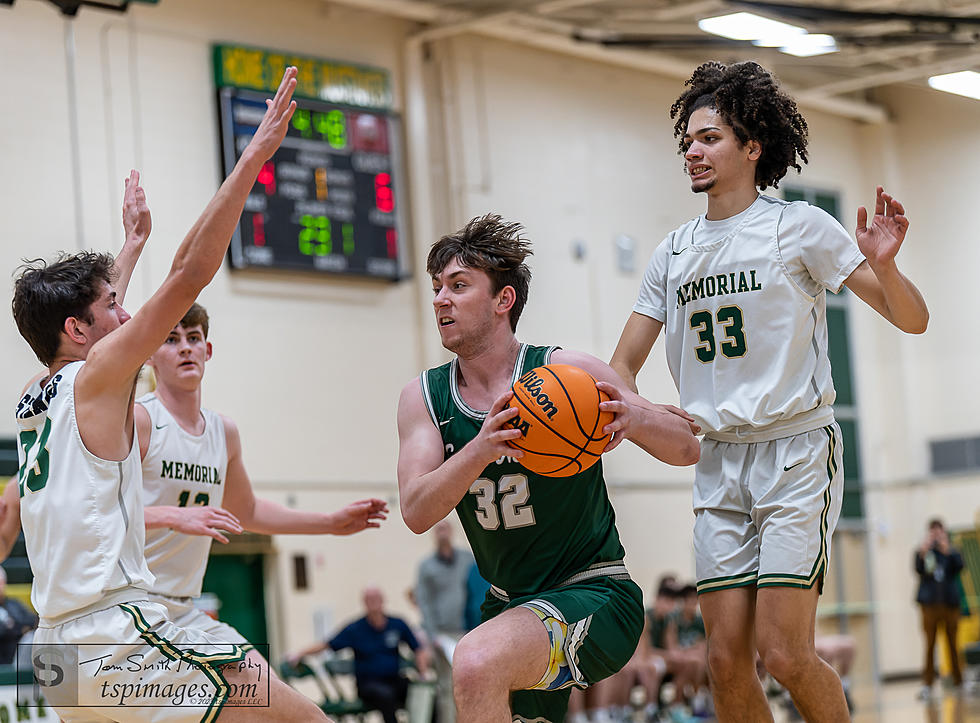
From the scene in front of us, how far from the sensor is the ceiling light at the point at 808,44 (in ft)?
46.4

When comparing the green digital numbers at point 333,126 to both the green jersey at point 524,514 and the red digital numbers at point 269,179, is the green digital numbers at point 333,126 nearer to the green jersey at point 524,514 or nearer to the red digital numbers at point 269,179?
the red digital numbers at point 269,179

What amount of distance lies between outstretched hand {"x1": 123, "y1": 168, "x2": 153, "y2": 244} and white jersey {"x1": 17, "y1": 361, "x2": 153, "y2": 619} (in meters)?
0.84

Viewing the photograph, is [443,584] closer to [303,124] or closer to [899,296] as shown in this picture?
[303,124]

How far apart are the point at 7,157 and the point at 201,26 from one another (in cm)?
256

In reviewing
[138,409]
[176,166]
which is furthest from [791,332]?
[176,166]

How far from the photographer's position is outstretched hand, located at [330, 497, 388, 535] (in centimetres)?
518

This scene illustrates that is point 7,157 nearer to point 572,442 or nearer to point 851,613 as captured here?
point 572,442

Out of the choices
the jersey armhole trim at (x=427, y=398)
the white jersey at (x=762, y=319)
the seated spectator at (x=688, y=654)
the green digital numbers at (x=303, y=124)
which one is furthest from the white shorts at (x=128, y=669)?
the green digital numbers at (x=303, y=124)

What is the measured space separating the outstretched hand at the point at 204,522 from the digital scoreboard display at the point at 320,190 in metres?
8.44

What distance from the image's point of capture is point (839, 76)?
19.0 m

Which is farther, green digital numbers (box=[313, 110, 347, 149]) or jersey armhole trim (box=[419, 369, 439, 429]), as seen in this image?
green digital numbers (box=[313, 110, 347, 149])

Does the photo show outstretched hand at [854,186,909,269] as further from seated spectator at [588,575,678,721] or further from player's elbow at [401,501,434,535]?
seated spectator at [588,575,678,721]

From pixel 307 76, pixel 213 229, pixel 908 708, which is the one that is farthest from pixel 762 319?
pixel 307 76

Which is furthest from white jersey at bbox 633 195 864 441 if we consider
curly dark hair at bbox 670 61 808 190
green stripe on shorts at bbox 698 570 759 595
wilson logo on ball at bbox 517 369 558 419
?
wilson logo on ball at bbox 517 369 558 419
